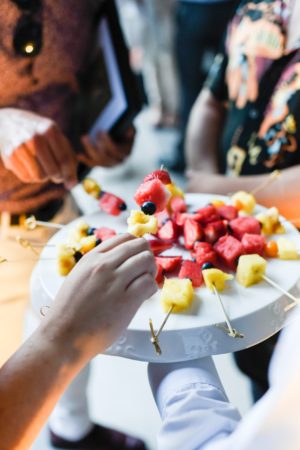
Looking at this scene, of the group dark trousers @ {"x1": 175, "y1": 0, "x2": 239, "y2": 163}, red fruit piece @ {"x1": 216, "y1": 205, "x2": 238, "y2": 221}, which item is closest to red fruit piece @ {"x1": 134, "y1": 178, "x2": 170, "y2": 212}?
red fruit piece @ {"x1": 216, "y1": 205, "x2": 238, "y2": 221}

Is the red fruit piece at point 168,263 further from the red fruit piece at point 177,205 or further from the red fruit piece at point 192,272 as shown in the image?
the red fruit piece at point 177,205

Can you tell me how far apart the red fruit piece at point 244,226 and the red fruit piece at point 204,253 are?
0.19 ft

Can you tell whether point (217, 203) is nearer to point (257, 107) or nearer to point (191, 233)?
point (191, 233)

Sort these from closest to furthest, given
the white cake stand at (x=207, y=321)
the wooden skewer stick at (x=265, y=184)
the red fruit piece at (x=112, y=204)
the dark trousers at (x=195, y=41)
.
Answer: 1. the white cake stand at (x=207, y=321)
2. the red fruit piece at (x=112, y=204)
3. the wooden skewer stick at (x=265, y=184)
4. the dark trousers at (x=195, y=41)

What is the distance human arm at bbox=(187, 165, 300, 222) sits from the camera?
33.2 inches

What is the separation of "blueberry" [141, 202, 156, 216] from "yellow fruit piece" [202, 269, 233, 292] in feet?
0.39

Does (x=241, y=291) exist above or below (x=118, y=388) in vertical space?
above

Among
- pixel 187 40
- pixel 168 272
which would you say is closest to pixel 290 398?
pixel 168 272

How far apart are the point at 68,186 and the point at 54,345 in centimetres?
38

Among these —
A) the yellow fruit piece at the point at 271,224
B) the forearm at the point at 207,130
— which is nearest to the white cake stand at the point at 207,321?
the yellow fruit piece at the point at 271,224

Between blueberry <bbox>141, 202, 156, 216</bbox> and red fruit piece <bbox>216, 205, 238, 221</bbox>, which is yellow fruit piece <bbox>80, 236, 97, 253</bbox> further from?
red fruit piece <bbox>216, 205, 238, 221</bbox>

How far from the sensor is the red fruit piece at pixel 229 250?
67 cm

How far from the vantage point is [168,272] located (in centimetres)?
66

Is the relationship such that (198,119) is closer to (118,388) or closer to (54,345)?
(118,388)
